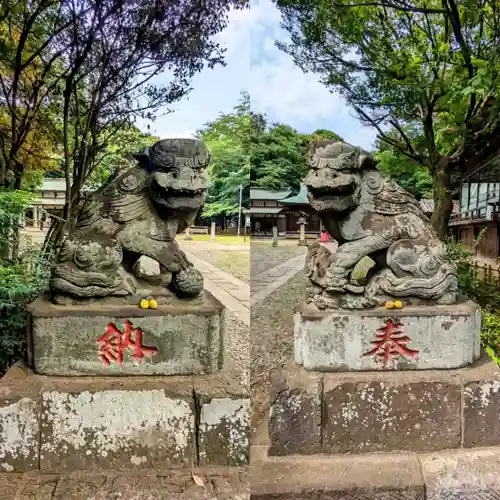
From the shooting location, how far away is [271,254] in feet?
34.8

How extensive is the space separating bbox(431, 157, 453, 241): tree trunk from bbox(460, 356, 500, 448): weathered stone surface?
2.94m

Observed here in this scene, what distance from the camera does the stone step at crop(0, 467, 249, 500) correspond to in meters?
2.05

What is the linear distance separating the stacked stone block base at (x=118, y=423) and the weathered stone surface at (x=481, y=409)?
43.7 inches

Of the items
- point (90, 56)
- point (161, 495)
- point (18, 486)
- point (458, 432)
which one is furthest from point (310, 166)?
point (90, 56)

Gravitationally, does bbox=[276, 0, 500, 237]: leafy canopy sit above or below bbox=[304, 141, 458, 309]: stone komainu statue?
above

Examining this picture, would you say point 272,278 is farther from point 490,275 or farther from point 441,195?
point 441,195

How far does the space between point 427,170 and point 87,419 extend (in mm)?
4469

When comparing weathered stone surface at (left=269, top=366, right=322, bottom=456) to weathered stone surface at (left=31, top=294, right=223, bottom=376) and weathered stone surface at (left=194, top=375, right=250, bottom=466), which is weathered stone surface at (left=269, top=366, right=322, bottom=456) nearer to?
weathered stone surface at (left=194, top=375, right=250, bottom=466)

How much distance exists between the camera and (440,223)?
16.8ft

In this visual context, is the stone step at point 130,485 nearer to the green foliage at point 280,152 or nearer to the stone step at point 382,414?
the stone step at point 382,414

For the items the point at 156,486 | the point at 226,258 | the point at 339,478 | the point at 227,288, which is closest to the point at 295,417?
the point at 339,478

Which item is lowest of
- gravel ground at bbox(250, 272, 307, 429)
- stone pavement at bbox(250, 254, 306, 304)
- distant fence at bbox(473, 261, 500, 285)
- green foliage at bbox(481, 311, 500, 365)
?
gravel ground at bbox(250, 272, 307, 429)

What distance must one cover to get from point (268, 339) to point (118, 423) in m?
3.22

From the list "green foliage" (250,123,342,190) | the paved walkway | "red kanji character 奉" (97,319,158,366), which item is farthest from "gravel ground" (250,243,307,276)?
"red kanji character 奉" (97,319,158,366)
